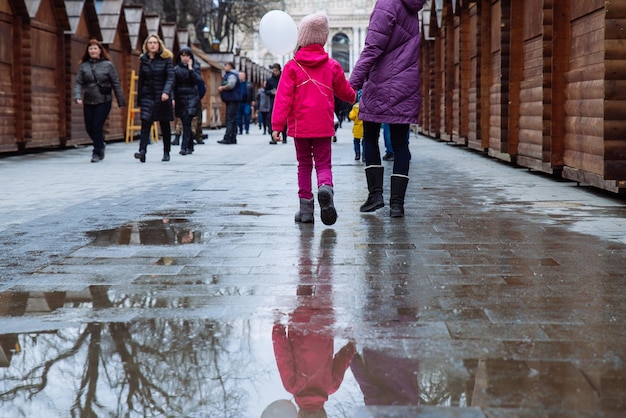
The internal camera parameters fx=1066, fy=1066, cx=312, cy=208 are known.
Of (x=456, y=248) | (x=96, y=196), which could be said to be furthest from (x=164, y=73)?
(x=456, y=248)

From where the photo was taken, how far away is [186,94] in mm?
18328

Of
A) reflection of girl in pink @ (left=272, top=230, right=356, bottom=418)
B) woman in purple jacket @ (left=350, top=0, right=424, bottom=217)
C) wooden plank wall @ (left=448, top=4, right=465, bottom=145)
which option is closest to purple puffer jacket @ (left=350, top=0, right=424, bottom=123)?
woman in purple jacket @ (left=350, top=0, right=424, bottom=217)

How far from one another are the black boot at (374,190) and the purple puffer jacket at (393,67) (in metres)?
0.42

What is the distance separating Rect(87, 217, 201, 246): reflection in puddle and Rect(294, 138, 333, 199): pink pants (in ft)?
2.93

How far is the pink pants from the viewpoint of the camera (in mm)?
7555

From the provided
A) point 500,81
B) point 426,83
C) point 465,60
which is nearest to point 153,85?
point 500,81

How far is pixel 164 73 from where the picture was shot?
606 inches

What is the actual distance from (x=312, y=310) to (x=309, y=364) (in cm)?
89

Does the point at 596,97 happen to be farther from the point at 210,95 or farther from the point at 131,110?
the point at 210,95

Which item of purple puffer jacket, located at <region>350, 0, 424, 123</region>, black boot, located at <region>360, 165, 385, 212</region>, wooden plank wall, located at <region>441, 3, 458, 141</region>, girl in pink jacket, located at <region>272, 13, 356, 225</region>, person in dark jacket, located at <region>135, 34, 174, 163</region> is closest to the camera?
girl in pink jacket, located at <region>272, 13, 356, 225</region>

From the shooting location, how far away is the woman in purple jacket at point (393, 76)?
25.7 feet

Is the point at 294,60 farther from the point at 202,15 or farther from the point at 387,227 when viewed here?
the point at 202,15

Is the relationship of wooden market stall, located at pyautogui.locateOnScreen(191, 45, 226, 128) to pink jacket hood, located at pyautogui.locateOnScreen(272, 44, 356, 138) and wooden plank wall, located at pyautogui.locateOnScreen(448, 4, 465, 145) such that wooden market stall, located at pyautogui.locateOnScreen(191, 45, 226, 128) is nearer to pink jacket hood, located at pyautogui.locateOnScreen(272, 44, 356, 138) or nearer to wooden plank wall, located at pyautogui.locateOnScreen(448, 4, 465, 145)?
wooden plank wall, located at pyautogui.locateOnScreen(448, 4, 465, 145)

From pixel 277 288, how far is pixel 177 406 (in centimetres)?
192
